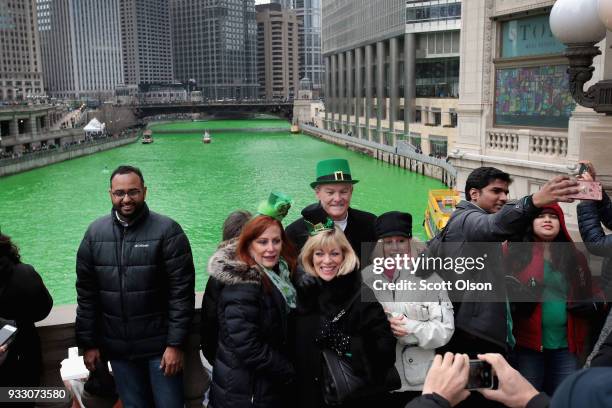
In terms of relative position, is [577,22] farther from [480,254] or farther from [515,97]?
[515,97]

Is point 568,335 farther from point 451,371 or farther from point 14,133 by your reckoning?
point 14,133

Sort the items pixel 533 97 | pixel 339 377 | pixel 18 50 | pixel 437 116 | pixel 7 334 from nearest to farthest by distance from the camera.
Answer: pixel 7 334 → pixel 339 377 → pixel 533 97 → pixel 437 116 → pixel 18 50

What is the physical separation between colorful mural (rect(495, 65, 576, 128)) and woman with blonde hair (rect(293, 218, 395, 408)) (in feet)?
23.0

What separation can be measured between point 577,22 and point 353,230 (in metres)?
2.24

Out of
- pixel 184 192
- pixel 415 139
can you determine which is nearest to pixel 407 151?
pixel 415 139

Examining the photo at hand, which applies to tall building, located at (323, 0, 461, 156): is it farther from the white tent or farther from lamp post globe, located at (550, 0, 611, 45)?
lamp post globe, located at (550, 0, 611, 45)

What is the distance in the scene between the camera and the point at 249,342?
3826 millimetres

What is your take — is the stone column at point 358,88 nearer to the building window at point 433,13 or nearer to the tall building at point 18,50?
the building window at point 433,13

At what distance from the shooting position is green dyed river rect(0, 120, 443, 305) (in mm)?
31312

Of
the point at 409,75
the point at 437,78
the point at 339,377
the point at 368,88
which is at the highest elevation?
the point at 409,75

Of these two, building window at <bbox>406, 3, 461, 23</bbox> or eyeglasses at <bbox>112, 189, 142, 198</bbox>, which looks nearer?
eyeglasses at <bbox>112, 189, 142, 198</bbox>

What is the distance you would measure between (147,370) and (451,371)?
2.72 m

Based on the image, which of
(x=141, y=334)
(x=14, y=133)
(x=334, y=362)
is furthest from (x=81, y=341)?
(x=14, y=133)

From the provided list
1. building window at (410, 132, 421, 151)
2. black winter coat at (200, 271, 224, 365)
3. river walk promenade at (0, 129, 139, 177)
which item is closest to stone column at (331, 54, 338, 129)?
river walk promenade at (0, 129, 139, 177)
